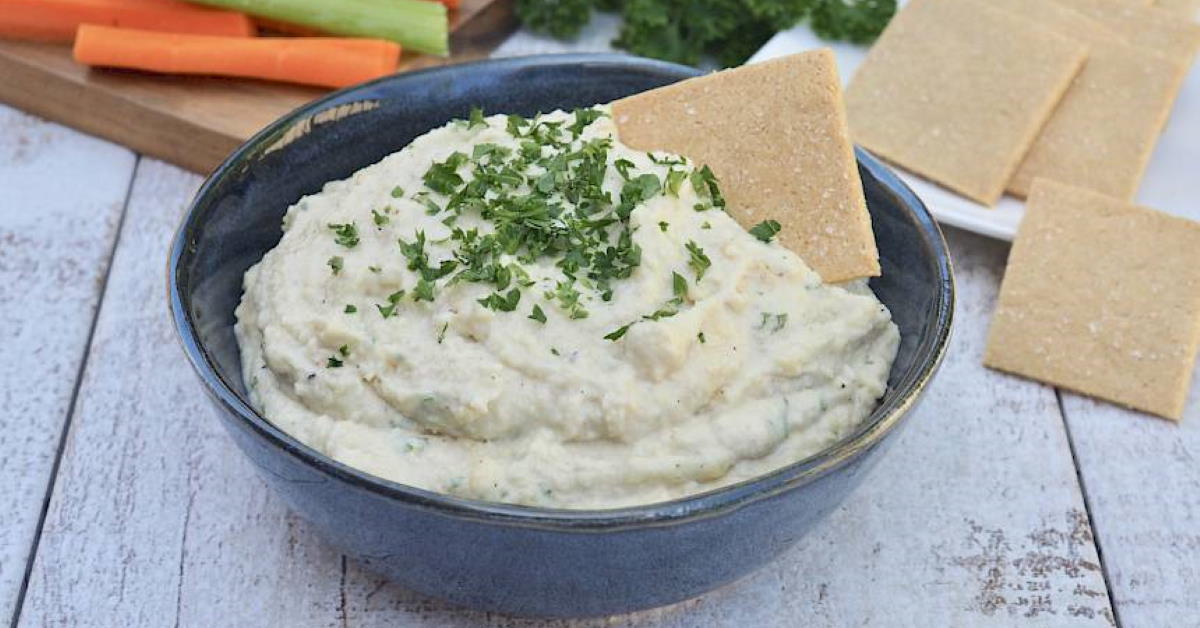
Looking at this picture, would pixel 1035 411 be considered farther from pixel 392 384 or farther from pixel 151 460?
pixel 151 460

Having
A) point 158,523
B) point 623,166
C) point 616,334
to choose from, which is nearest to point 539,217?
point 623,166

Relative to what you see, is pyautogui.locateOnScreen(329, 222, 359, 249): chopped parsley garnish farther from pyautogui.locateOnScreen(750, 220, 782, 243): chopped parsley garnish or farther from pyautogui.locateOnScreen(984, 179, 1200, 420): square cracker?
pyautogui.locateOnScreen(984, 179, 1200, 420): square cracker

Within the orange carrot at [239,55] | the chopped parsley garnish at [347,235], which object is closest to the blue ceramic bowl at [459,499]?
the chopped parsley garnish at [347,235]

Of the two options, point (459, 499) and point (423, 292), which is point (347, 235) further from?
point (459, 499)

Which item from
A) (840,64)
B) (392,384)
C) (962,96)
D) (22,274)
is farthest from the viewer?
(840,64)

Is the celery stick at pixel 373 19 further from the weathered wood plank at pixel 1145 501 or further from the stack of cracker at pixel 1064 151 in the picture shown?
the weathered wood plank at pixel 1145 501

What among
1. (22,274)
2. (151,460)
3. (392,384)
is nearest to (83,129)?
(22,274)
